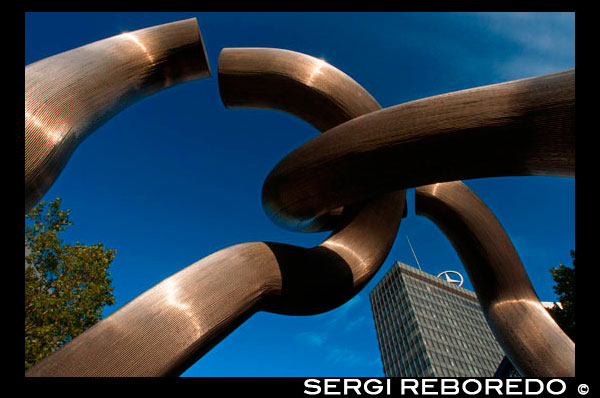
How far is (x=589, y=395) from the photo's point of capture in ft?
5.06

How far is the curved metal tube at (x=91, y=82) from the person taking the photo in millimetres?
1453

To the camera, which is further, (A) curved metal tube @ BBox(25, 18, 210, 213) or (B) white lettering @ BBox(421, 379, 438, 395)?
(B) white lettering @ BBox(421, 379, 438, 395)

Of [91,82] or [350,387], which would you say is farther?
[91,82]

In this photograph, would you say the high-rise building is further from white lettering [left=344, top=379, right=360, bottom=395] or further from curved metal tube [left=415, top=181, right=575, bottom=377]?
white lettering [left=344, top=379, right=360, bottom=395]

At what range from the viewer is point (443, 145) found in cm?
175

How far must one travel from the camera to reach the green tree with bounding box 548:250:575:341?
41.0 ft

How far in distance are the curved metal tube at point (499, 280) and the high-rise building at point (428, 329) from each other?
61.0m

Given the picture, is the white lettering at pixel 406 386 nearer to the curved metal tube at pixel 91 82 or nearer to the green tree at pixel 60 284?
the curved metal tube at pixel 91 82

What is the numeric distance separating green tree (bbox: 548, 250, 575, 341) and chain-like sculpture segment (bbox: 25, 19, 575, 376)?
12.5m

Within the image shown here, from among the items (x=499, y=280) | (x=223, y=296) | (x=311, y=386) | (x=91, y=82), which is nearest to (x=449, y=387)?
(x=311, y=386)

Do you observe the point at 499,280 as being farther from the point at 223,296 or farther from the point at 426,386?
the point at 223,296

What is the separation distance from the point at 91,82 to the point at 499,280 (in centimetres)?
280

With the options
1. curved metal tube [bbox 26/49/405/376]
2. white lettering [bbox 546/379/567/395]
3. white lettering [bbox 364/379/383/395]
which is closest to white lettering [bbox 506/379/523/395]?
white lettering [bbox 546/379/567/395]

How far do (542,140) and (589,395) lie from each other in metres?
1.06
